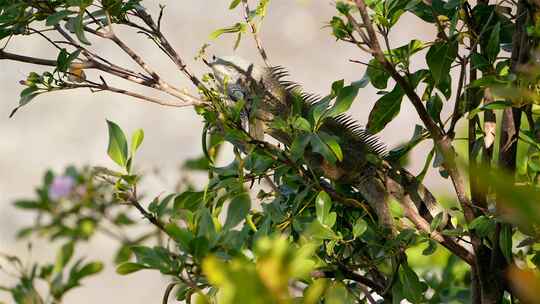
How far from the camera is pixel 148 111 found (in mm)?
5496

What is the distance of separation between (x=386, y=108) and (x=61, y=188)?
1291 millimetres

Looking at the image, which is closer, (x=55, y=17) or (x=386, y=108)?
(x=55, y=17)

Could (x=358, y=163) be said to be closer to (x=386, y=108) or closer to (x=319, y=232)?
(x=386, y=108)

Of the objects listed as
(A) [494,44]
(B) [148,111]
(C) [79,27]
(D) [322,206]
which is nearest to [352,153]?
(D) [322,206]

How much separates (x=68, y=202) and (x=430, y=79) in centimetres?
137

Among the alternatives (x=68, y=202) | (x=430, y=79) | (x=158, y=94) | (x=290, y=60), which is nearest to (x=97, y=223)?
(x=68, y=202)

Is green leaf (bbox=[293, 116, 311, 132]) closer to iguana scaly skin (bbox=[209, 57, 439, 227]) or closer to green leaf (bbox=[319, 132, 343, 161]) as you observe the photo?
green leaf (bbox=[319, 132, 343, 161])

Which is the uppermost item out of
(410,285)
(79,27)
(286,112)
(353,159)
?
(79,27)

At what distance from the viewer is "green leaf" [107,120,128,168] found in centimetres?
151

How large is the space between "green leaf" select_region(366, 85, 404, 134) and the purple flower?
Answer: 3.99ft

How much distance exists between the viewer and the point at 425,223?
1587mm

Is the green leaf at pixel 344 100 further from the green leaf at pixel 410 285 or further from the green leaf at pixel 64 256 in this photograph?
the green leaf at pixel 64 256

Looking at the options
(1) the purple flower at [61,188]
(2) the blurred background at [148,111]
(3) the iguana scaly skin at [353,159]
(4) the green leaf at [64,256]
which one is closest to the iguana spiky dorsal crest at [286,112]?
(3) the iguana scaly skin at [353,159]

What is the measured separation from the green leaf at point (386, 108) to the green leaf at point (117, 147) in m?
0.44
